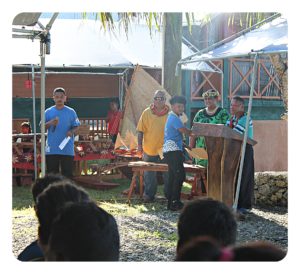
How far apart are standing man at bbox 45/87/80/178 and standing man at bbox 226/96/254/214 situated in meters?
1.52

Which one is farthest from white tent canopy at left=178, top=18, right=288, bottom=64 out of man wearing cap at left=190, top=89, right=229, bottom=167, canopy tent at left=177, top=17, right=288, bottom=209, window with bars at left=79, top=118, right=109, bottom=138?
window with bars at left=79, top=118, right=109, bottom=138

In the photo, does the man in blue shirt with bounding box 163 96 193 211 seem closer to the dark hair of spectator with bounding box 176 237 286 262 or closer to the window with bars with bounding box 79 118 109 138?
the window with bars with bounding box 79 118 109 138

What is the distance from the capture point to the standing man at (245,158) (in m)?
5.41

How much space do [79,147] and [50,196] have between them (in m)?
5.40

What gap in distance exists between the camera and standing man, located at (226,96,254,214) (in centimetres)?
541

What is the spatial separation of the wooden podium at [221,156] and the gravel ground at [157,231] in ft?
1.20

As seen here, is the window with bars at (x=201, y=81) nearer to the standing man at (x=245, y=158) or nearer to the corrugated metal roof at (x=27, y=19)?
the standing man at (x=245, y=158)

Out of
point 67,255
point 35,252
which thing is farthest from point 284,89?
point 67,255

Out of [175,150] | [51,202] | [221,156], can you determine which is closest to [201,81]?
[175,150]

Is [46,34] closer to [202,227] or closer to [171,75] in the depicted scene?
[202,227]

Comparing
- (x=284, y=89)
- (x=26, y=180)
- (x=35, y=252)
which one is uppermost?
(x=284, y=89)

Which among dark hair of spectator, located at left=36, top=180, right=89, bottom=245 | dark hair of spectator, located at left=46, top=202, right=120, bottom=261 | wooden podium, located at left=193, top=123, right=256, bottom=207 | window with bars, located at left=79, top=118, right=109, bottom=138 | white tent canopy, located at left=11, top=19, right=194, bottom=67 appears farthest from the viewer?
white tent canopy, located at left=11, top=19, right=194, bottom=67
